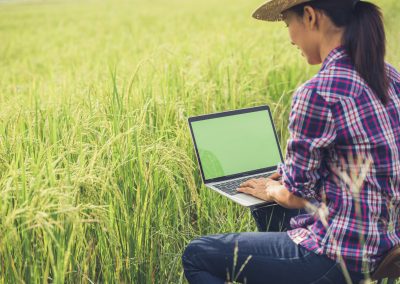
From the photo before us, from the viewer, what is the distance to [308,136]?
174 cm

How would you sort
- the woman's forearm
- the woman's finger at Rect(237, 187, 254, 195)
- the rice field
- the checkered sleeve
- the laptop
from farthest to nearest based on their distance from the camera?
1. the laptop
2. the woman's finger at Rect(237, 187, 254, 195)
3. the rice field
4. the woman's forearm
5. the checkered sleeve

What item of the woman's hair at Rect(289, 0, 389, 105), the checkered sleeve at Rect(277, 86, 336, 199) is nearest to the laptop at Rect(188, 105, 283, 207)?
the checkered sleeve at Rect(277, 86, 336, 199)

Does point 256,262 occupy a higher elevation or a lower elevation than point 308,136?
lower

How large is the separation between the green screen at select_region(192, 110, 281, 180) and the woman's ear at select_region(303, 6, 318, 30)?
77 centimetres

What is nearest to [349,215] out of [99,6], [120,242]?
[120,242]

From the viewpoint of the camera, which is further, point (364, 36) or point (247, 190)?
point (247, 190)

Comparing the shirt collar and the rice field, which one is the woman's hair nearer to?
the shirt collar

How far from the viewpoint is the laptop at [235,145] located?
249cm

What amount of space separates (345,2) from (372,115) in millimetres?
360

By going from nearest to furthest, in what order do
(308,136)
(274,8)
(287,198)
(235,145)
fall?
1. (308,136)
2. (287,198)
3. (274,8)
4. (235,145)

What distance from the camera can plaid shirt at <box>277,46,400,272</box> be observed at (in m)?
1.73

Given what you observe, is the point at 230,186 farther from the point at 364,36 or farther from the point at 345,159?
the point at 364,36

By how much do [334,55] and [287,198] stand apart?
1.49 ft

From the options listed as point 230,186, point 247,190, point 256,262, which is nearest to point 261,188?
point 247,190
